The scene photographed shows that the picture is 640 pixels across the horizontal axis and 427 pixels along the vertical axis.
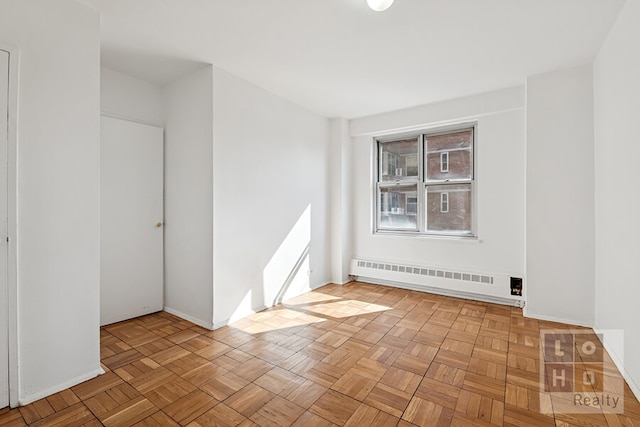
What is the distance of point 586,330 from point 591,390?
1199 mm

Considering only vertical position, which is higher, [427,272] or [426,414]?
[427,272]

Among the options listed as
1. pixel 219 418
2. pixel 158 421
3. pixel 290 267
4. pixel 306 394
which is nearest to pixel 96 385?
pixel 158 421

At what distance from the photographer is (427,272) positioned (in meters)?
4.05

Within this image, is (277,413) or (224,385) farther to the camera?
(224,385)

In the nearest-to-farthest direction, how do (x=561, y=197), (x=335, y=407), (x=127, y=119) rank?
(x=335, y=407) → (x=561, y=197) → (x=127, y=119)

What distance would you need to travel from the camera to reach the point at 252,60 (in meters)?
2.76

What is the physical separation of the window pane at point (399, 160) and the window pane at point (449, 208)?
418 mm

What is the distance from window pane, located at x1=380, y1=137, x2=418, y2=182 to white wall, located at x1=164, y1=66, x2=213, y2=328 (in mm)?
2759

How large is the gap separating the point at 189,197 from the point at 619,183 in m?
3.63

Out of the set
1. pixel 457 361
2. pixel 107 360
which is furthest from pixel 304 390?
pixel 107 360

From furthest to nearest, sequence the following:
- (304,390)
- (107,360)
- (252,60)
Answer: (252,60) → (107,360) → (304,390)

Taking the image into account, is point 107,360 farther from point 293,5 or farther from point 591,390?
point 591,390

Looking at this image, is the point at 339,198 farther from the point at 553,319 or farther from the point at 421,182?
the point at 553,319

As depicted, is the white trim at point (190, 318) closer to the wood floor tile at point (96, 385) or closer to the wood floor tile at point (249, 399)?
the wood floor tile at point (96, 385)
